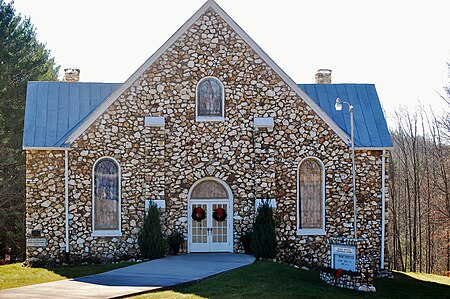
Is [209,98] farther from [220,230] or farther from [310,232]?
[310,232]

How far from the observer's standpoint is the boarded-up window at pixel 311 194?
25.3 m

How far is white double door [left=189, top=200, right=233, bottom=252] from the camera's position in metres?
25.1

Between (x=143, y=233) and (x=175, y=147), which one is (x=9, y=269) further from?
(x=175, y=147)

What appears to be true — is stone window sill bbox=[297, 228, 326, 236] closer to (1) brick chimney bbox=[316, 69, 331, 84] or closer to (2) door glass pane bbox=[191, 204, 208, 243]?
(2) door glass pane bbox=[191, 204, 208, 243]

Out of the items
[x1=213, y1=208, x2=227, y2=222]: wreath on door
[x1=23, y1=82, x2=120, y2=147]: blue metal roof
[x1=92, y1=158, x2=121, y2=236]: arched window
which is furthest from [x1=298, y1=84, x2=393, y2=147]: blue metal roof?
[x1=92, y1=158, x2=121, y2=236]: arched window

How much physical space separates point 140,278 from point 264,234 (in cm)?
611

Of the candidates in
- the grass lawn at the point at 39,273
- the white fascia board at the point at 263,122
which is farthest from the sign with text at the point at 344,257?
the grass lawn at the point at 39,273

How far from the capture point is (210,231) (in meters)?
25.2

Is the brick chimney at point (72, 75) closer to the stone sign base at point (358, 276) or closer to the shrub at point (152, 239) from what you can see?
the shrub at point (152, 239)

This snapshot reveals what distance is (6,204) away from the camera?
125 ft

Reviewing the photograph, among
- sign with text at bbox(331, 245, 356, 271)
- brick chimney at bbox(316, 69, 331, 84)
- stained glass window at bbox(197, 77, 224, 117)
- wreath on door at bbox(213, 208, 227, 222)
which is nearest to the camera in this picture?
sign with text at bbox(331, 245, 356, 271)

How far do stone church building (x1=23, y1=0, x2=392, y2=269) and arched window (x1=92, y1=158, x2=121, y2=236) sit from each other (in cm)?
3

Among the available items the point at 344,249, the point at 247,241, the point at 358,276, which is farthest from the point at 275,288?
the point at 247,241

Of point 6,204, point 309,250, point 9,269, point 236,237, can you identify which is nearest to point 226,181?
point 236,237
